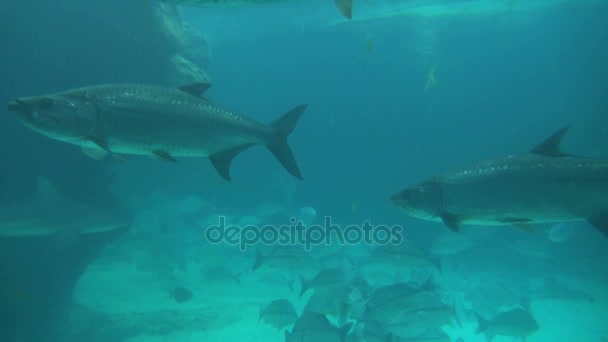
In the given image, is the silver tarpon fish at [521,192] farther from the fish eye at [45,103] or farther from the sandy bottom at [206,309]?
the sandy bottom at [206,309]

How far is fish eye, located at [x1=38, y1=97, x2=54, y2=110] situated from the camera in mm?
3029

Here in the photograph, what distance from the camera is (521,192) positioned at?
3680 mm

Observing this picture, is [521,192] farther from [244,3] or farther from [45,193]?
[45,193]

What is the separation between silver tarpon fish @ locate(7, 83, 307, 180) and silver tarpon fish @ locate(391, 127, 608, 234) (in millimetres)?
1460

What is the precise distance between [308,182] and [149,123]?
25.4m

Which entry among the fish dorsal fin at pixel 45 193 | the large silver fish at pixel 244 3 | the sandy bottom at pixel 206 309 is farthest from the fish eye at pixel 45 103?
the sandy bottom at pixel 206 309

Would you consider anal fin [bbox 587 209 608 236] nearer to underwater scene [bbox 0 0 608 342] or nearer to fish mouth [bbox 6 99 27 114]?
underwater scene [bbox 0 0 608 342]

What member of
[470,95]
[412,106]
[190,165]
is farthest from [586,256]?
[470,95]

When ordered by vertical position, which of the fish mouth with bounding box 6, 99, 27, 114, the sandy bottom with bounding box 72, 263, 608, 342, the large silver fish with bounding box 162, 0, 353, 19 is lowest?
the fish mouth with bounding box 6, 99, 27, 114

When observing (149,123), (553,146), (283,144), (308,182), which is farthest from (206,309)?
(308,182)

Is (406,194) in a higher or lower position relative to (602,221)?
higher

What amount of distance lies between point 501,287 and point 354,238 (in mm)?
7668

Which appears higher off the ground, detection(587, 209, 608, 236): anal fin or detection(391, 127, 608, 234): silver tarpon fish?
detection(391, 127, 608, 234): silver tarpon fish

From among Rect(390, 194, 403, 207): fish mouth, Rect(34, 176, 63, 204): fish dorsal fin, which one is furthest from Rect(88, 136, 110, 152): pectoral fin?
Rect(34, 176, 63, 204): fish dorsal fin
